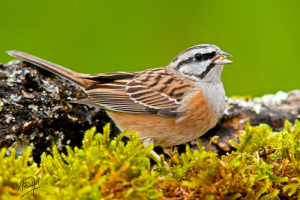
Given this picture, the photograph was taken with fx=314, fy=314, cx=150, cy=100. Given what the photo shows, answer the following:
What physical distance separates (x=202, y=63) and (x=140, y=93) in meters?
0.91

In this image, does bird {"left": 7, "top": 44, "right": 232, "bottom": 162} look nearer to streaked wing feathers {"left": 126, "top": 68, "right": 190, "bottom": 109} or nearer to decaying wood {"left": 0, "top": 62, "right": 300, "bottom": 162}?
streaked wing feathers {"left": 126, "top": 68, "right": 190, "bottom": 109}

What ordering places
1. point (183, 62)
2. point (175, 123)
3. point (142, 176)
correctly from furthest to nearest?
point (183, 62), point (175, 123), point (142, 176)

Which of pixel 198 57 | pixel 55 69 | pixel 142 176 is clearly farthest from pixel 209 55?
pixel 142 176

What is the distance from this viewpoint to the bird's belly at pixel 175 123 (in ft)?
12.0

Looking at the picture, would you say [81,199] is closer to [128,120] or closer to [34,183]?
[34,183]

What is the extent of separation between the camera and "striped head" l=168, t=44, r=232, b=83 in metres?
4.00

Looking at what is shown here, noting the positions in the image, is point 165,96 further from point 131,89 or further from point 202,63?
point 202,63

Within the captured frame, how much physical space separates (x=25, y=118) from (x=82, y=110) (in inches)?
28.3

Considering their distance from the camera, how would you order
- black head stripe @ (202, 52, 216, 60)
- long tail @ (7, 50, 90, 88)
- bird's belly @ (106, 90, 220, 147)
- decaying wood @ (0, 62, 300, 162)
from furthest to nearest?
black head stripe @ (202, 52, 216, 60)
long tail @ (7, 50, 90, 88)
bird's belly @ (106, 90, 220, 147)
decaying wood @ (0, 62, 300, 162)

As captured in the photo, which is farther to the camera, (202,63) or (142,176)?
(202,63)

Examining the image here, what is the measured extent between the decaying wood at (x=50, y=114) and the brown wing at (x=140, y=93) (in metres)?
0.20
